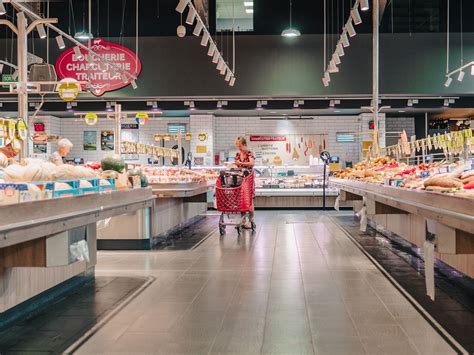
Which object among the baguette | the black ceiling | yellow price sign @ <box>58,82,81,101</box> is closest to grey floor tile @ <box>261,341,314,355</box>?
the baguette

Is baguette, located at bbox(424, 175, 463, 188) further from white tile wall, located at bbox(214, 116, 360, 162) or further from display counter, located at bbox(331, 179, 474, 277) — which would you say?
white tile wall, located at bbox(214, 116, 360, 162)

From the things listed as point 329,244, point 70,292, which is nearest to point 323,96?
point 329,244

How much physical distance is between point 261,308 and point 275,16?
12.3 metres

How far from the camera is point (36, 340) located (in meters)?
3.23

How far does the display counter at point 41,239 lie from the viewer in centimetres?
272

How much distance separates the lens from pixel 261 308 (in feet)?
13.0

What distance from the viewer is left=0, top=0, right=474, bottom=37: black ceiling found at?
14.7 m

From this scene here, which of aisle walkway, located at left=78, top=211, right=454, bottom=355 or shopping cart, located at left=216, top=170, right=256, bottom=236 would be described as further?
shopping cart, located at left=216, top=170, right=256, bottom=236

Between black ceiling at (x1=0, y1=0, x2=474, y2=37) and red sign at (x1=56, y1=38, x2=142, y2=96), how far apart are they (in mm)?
553

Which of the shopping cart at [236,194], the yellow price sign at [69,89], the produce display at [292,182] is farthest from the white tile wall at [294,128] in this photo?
the yellow price sign at [69,89]

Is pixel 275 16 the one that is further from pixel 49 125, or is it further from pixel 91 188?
pixel 91 188

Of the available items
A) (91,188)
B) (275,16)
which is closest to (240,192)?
(91,188)

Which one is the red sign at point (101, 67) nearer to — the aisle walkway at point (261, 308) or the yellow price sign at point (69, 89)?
the yellow price sign at point (69, 89)

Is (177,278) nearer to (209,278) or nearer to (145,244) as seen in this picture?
(209,278)
